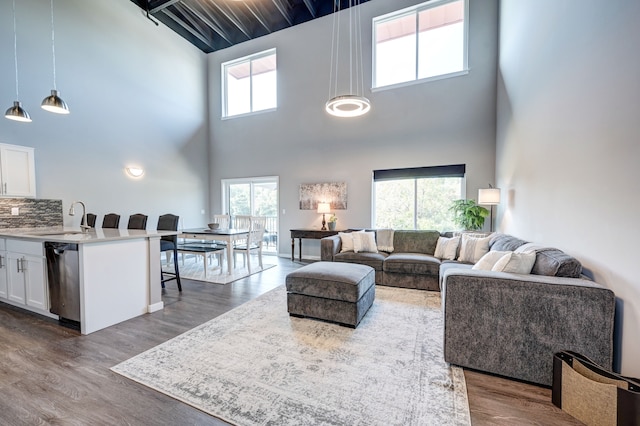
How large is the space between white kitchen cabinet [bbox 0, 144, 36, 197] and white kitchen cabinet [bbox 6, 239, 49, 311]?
1.33 metres

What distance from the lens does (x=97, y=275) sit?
8.41 ft

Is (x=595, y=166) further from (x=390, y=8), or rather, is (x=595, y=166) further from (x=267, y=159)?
(x=267, y=159)

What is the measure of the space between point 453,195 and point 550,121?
8.28ft

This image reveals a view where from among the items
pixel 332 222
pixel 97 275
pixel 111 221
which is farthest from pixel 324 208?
pixel 97 275

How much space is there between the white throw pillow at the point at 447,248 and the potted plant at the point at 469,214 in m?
0.79

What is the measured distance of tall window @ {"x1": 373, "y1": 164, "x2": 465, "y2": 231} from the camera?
5111mm

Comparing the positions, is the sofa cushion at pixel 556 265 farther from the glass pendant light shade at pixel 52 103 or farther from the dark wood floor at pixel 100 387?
the glass pendant light shade at pixel 52 103

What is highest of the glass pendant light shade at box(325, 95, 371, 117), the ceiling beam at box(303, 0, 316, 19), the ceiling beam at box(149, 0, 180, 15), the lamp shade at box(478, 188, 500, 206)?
the ceiling beam at box(303, 0, 316, 19)

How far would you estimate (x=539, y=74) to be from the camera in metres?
2.93

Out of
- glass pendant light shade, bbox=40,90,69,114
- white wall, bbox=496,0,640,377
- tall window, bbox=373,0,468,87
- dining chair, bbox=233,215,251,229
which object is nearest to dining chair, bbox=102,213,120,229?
glass pendant light shade, bbox=40,90,69,114

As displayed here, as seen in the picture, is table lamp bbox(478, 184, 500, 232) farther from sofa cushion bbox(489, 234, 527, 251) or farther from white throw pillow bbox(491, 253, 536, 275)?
white throw pillow bbox(491, 253, 536, 275)

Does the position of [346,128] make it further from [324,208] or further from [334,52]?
[324,208]

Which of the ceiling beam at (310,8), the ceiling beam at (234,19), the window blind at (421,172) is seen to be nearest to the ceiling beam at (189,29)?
the ceiling beam at (234,19)

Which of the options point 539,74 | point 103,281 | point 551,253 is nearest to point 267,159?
point 103,281
